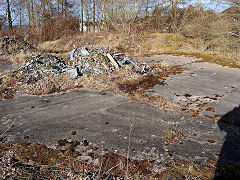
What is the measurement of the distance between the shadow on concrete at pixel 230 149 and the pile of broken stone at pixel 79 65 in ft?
12.0

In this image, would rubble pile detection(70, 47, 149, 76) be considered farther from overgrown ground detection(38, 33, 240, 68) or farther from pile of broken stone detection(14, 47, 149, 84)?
overgrown ground detection(38, 33, 240, 68)

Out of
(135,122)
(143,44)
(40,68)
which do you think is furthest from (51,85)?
(143,44)

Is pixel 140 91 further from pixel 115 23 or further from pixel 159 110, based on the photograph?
pixel 115 23

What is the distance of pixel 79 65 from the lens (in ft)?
22.0

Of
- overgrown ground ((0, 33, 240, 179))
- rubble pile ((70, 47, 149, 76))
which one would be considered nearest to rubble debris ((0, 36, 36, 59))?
overgrown ground ((0, 33, 240, 179))

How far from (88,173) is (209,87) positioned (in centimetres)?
474

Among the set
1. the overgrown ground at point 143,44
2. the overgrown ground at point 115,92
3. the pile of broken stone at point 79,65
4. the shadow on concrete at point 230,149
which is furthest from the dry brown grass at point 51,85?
the overgrown ground at point 143,44

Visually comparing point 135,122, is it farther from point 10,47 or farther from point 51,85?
point 10,47

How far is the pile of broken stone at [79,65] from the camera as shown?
620 centimetres

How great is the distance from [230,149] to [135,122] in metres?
1.64

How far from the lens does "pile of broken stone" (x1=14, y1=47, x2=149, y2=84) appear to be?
20.3ft

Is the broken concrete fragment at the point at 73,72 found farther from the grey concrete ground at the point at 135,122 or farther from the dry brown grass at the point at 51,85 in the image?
the grey concrete ground at the point at 135,122

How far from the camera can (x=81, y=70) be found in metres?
6.48

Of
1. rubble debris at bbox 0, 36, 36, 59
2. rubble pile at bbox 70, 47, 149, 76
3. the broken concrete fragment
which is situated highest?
rubble debris at bbox 0, 36, 36, 59
